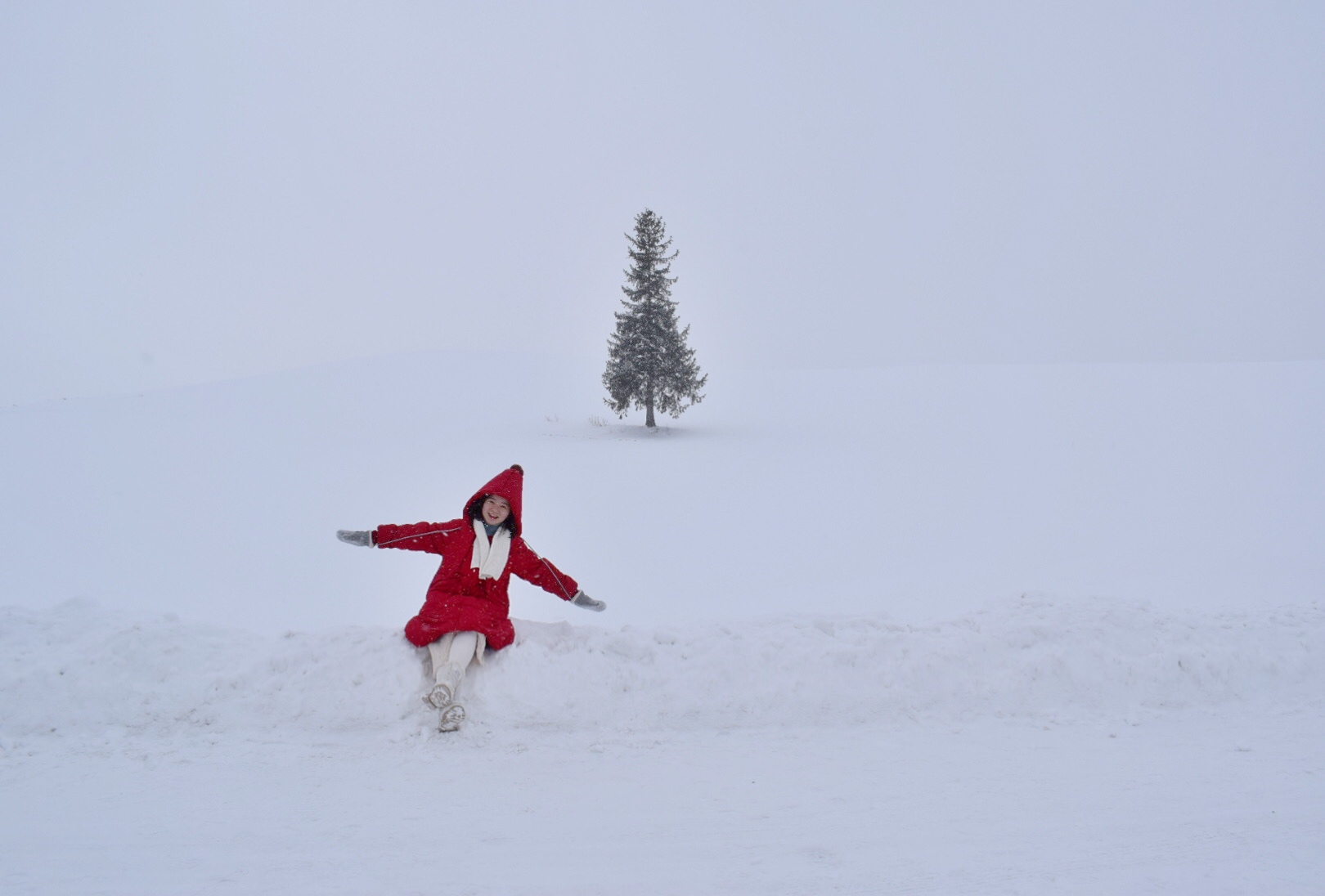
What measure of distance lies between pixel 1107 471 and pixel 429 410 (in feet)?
62.2

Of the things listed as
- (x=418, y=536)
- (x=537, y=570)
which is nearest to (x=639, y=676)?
(x=537, y=570)

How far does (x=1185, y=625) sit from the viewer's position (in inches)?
197

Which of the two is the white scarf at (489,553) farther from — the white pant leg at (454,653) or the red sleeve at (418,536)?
the white pant leg at (454,653)

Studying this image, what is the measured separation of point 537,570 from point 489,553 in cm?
34

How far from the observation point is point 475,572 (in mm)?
4734

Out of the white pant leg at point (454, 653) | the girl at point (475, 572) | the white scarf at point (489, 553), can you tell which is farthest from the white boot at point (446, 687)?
the white scarf at point (489, 553)

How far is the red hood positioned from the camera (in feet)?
15.7

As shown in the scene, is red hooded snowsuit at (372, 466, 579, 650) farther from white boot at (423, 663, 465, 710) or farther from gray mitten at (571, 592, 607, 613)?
white boot at (423, 663, 465, 710)

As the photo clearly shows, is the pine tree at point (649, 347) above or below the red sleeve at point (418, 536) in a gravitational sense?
above

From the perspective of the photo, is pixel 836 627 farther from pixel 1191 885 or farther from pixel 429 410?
pixel 429 410

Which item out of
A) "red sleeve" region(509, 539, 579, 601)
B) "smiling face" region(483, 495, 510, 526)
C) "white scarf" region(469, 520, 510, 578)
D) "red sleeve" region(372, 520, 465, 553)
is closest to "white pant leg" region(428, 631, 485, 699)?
"white scarf" region(469, 520, 510, 578)

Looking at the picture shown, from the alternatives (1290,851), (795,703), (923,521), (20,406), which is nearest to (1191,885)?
(1290,851)

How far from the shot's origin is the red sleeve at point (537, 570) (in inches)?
190

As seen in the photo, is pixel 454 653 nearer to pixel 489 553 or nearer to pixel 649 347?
pixel 489 553
